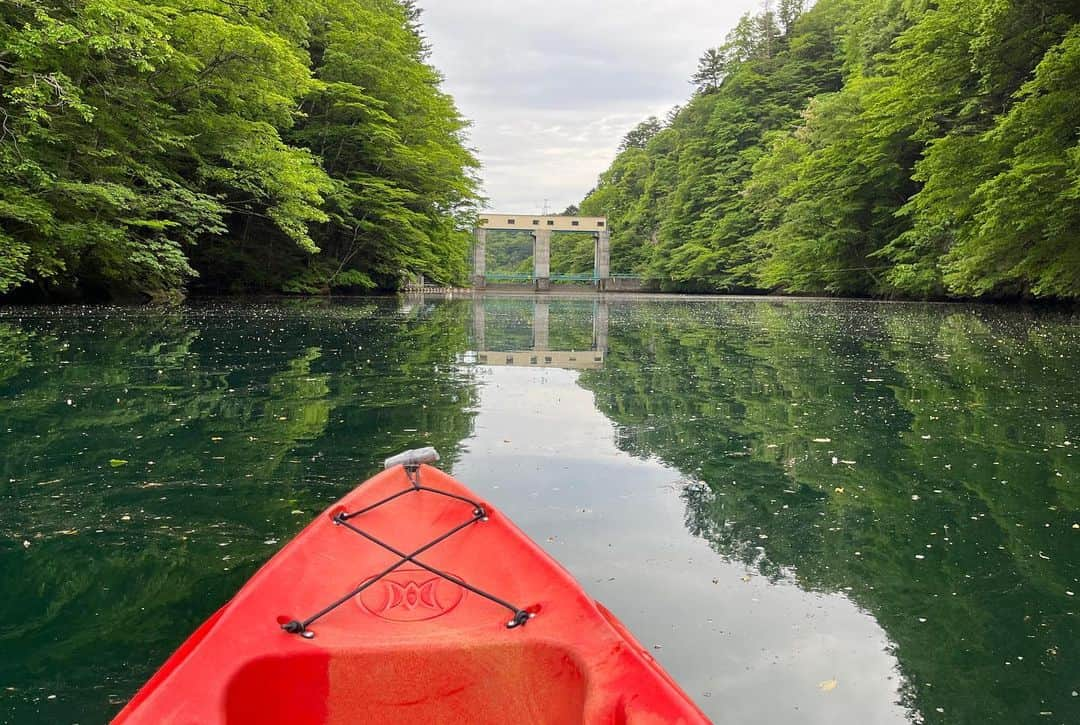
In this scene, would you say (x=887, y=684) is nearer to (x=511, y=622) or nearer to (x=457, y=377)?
(x=511, y=622)

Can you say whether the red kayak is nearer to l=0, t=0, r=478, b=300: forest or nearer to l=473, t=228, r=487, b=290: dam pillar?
l=0, t=0, r=478, b=300: forest

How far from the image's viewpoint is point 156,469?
419cm

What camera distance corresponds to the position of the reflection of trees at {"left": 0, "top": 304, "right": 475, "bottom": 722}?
2.42m

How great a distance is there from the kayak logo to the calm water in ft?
2.06

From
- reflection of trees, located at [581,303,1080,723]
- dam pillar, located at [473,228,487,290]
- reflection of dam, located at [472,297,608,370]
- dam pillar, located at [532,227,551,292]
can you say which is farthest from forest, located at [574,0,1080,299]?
dam pillar, located at [473,228,487,290]

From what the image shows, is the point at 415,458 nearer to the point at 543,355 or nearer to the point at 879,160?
the point at 543,355

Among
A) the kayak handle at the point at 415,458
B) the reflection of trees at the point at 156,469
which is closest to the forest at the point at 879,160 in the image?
the reflection of trees at the point at 156,469

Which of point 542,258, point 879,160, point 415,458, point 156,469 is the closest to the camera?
point 415,458

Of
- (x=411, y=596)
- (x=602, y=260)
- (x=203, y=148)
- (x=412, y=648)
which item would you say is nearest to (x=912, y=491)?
(x=411, y=596)

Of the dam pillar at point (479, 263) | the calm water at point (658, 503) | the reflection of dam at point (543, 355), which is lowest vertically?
the calm water at point (658, 503)

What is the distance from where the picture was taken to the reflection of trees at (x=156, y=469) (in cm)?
242

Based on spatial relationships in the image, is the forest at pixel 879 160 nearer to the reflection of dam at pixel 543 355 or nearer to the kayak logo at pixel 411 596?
the reflection of dam at pixel 543 355

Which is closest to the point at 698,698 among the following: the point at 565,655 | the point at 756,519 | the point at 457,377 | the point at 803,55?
the point at 565,655

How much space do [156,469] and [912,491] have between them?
12.9 feet
